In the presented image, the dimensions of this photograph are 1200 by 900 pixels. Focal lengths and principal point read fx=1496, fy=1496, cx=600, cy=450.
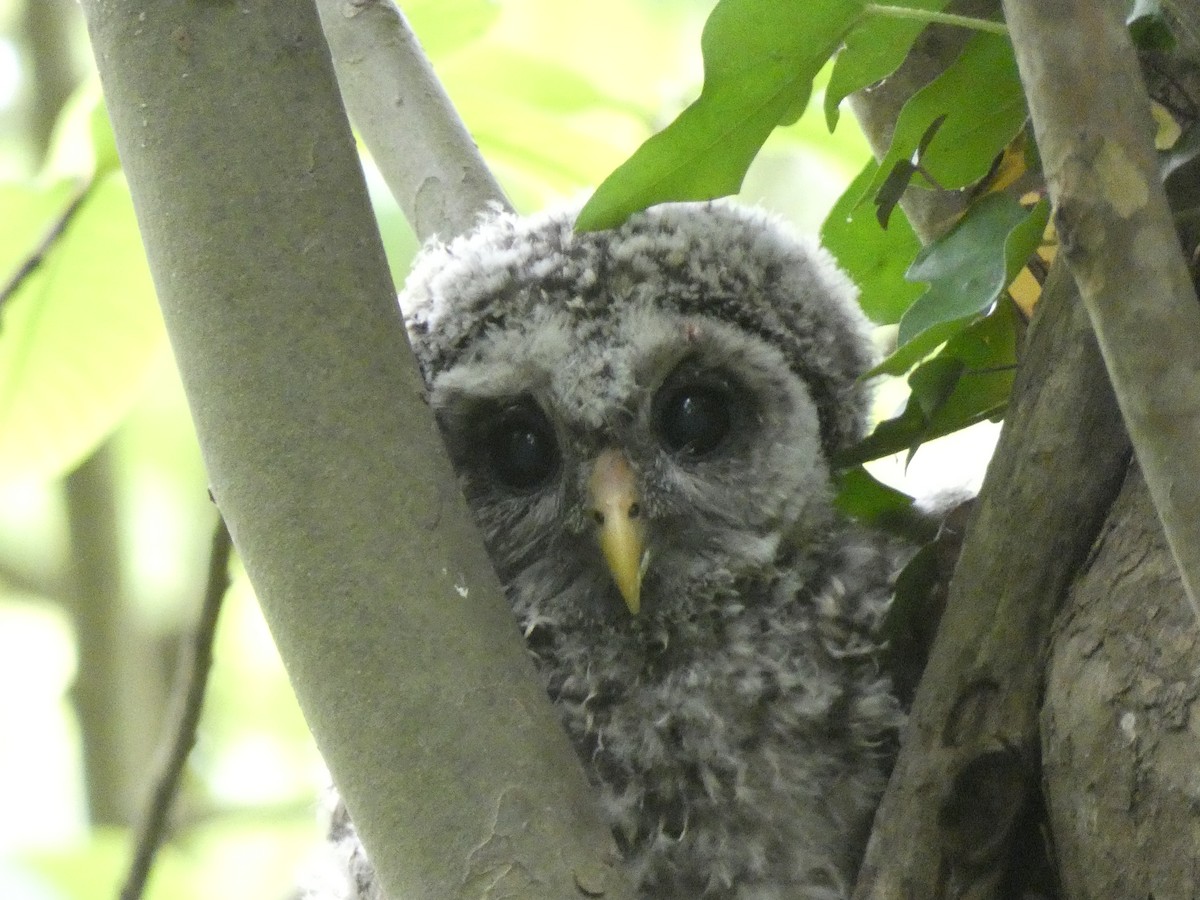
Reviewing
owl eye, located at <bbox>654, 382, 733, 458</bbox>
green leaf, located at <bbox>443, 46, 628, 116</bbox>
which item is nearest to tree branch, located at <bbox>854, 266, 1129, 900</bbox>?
owl eye, located at <bbox>654, 382, 733, 458</bbox>

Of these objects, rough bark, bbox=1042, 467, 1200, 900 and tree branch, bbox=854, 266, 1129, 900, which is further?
tree branch, bbox=854, 266, 1129, 900

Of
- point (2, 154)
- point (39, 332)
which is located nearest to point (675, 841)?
point (39, 332)

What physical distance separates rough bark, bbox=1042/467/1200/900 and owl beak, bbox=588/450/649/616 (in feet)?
1.87

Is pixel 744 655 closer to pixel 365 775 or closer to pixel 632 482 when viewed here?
pixel 632 482

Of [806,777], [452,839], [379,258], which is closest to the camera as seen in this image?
[452,839]

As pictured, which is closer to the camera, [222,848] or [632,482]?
[632,482]

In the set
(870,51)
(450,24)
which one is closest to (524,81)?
(450,24)

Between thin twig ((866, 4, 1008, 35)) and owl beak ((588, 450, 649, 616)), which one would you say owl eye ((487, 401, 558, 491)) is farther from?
thin twig ((866, 4, 1008, 35))

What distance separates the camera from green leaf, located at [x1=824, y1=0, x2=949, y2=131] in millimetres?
1337

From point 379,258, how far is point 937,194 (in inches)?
33.6

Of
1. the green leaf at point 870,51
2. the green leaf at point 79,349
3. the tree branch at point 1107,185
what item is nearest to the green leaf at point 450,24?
the green leaf at point 79,349

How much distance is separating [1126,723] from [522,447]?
943 millimetres

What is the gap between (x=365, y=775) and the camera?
1238 millimetres

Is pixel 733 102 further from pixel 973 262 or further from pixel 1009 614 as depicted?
pixel 1009 614
